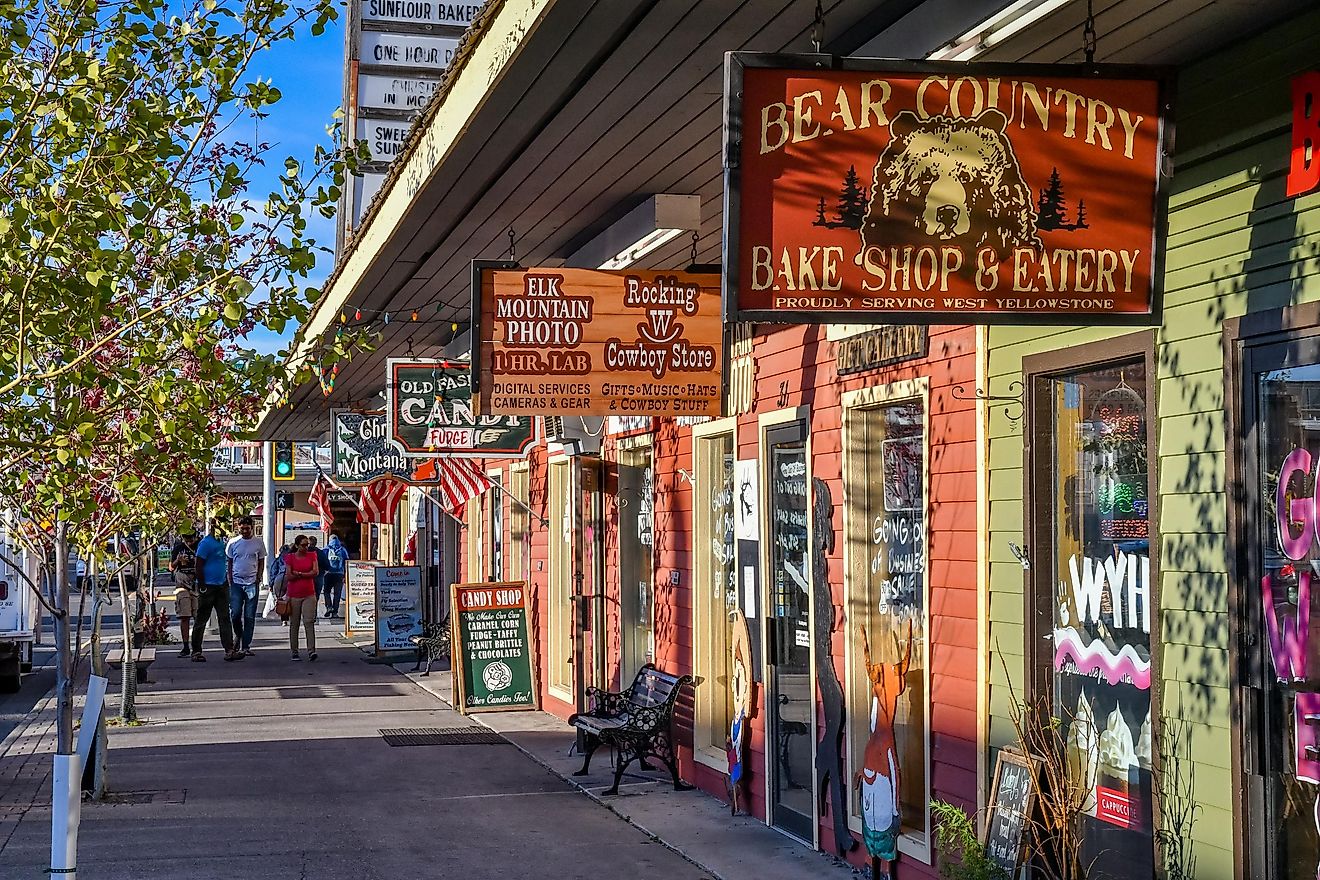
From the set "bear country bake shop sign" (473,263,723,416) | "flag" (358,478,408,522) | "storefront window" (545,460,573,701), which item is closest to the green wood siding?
"bear country bake shop sign" (473,263,723,416)

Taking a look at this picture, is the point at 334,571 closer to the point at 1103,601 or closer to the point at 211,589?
the point at 211,589

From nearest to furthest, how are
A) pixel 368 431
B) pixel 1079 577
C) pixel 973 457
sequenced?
pixel 1079 577 → pixel 973 457 → pixel 368 431

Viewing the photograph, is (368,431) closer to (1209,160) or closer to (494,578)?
(494,578)

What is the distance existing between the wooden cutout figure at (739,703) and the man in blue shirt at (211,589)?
1148cm

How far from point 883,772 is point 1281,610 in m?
3.23

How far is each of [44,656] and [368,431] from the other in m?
8.47

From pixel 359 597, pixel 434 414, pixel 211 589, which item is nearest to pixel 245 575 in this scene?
pixel 211 589

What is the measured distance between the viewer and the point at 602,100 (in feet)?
21.2

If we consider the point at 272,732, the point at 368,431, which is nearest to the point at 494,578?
the point at 368,431

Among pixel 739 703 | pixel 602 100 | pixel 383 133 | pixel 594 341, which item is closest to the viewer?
pixel 602 100

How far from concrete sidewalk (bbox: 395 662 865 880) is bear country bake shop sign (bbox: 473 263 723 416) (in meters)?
2.47

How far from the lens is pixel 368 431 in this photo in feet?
59.7

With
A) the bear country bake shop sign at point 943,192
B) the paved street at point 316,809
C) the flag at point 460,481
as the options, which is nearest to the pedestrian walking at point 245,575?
the flag at point 460,481

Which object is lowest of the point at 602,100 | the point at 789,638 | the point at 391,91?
the point at 789,638
